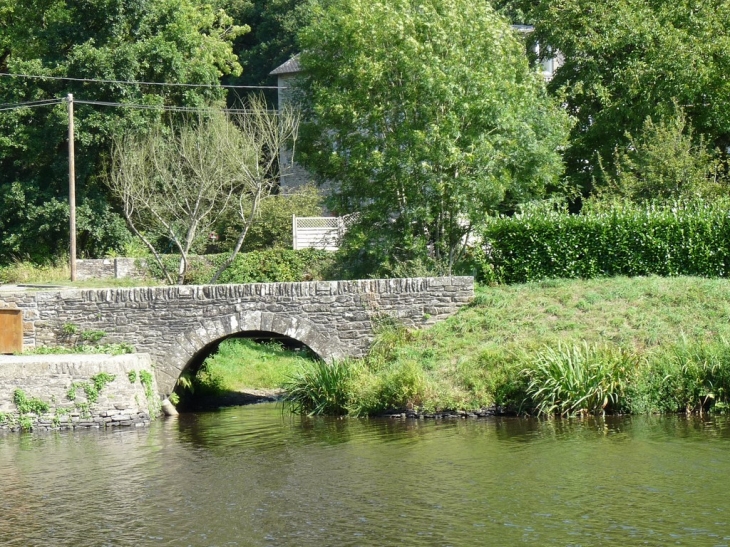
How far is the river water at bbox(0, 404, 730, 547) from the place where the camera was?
38.6ft

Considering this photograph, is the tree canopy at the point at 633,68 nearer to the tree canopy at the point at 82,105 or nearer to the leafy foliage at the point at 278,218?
the leafy foliage at the point at 278,218

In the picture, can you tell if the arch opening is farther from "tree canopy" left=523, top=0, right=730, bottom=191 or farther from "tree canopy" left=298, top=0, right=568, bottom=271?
"tree canopy" left=523, top=0, right=730, bottom=191

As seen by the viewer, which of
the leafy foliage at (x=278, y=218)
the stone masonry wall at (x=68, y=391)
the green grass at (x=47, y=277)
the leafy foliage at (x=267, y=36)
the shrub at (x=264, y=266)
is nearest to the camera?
the stone masonry wall at (x=68, y=391)

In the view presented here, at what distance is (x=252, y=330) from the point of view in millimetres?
22188

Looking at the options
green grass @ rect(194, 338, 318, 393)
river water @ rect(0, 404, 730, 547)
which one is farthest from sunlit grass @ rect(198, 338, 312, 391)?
river water @ rect(0, 404, 730, 547)

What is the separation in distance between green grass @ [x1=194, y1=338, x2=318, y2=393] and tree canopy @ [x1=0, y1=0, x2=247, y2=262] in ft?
26.7

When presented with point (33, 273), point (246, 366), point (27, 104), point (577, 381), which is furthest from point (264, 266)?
point (577, 381)

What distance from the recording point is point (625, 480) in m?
13.8

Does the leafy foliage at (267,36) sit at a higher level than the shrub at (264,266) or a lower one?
higher

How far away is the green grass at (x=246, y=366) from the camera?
27645 millimetres

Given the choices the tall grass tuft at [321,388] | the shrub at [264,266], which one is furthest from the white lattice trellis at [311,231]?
the tall grass tuft at [321,388]

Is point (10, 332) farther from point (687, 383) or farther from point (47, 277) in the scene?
point (687, 383)

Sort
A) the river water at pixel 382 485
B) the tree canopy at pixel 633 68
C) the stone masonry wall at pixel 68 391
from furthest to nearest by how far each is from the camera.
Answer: the tree canopy at pixel 633 68, the stone masonry wall at pixel 68 391, the river water at pixel 382 485

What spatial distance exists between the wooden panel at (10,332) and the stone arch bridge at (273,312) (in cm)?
199
